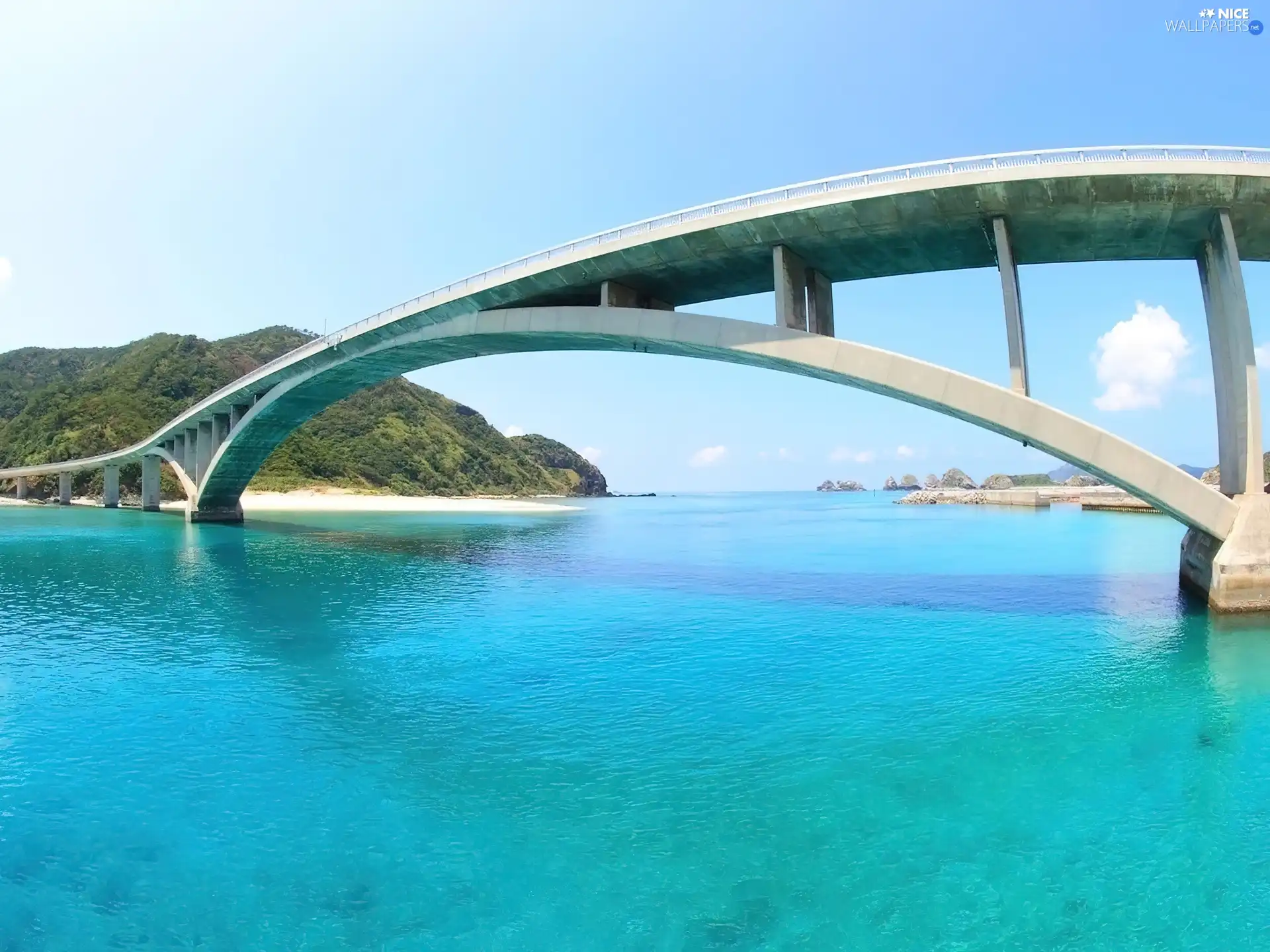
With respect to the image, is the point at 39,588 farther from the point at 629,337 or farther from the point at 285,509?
the point at 285,509

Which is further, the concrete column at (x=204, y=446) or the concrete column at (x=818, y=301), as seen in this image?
the concrete column at (x=204, y=446)

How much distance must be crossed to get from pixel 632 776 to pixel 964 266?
69.0 feet

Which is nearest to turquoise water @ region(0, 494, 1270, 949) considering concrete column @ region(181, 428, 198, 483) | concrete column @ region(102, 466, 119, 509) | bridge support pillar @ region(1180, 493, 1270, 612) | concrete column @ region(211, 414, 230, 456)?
bridge support pillar @ region(1180, 493, 1270, 612)

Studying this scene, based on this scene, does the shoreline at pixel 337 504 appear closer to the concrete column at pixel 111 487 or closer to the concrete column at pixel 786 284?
the concrete column at pixel 111 487

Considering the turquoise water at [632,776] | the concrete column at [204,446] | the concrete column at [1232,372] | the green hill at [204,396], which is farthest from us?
the green hill at [204,396]

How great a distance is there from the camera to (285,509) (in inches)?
3036

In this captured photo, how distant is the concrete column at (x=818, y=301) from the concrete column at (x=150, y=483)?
72889 mm

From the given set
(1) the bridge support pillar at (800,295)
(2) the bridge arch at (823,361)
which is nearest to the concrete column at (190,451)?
(2) the bridge arch at (823,361)

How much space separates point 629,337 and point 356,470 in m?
87.2

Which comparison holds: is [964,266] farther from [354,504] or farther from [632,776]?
→ [354,504]

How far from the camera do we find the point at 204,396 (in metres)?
104

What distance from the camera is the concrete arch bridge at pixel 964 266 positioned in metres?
16.8

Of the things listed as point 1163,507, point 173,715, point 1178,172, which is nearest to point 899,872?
point 173,715

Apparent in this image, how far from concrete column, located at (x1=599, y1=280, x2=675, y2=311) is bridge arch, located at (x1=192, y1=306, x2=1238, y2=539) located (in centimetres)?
79
